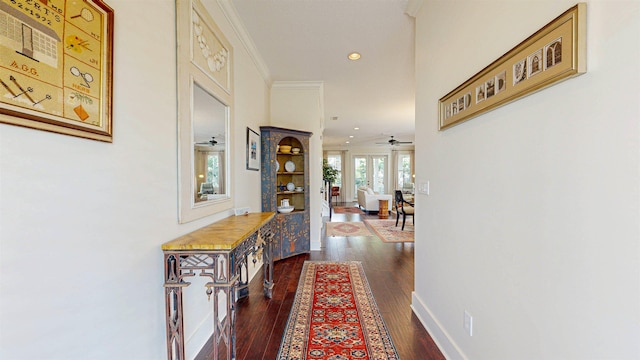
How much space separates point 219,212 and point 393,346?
5.47 ft

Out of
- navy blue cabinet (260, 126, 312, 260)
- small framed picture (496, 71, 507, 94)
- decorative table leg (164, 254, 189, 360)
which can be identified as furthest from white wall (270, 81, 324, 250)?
small framed picture (496, 71, 507, 94)

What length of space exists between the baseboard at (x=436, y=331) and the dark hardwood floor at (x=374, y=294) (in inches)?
1.6

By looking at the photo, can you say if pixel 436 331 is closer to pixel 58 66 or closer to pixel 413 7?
pixel 58 66

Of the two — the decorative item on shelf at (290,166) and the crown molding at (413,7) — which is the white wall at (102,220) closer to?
the crown molding at (413,7)

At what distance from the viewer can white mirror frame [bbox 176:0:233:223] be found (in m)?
1.57

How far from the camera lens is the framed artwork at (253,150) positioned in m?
2.95

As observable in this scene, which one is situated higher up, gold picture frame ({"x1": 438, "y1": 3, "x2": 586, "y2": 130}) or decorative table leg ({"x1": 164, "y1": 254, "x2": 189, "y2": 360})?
gold picture frame ({"x1": 438, "y1": 3, "x2": 586, "y2": 130})

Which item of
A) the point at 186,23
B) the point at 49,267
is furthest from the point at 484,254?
the point at 186,23

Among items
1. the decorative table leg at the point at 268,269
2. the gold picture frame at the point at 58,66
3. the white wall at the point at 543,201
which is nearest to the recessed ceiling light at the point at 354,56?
the white wall at the point at 543,201

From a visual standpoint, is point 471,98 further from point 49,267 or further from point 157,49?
point 49,267

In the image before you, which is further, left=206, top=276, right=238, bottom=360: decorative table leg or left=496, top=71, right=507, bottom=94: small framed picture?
left=206, top=276, right=238, bottom=360: decorative table leg

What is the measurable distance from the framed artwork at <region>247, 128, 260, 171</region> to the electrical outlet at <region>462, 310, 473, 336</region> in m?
2.42

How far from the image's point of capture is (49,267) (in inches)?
33.9

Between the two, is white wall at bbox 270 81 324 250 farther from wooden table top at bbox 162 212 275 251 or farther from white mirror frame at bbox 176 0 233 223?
wooden table top at bbox 162 212 275 251
